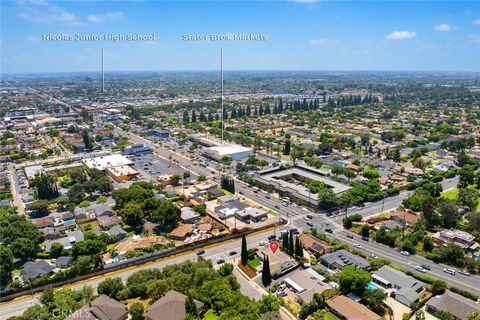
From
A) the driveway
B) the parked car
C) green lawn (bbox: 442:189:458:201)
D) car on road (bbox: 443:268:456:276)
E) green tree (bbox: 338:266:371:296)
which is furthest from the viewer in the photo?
green lawn (bbox: 442:189:458:201)

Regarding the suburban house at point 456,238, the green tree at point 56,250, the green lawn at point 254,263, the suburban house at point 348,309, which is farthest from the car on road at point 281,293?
the green tree at point 56,250

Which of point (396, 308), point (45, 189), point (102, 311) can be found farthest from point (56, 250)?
point (396, 308)

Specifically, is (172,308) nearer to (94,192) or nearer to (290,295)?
(290,295)

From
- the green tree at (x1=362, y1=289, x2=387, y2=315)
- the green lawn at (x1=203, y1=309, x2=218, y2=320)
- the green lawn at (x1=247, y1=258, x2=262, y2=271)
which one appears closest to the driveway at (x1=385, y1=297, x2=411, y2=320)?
the green tree at (x1=362, y1=289, x2=387, y2=315)

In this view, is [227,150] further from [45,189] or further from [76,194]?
[45,189]

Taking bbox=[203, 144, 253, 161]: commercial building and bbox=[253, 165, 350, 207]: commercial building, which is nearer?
bbox=[253, 165, 350, 207]: commercial building

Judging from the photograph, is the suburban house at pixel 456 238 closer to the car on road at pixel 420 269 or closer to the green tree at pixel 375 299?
the car on road at pixel 420 269

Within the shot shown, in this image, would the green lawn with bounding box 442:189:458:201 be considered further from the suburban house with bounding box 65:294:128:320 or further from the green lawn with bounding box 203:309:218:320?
the suburban house with bounding box 65:294:128:320
